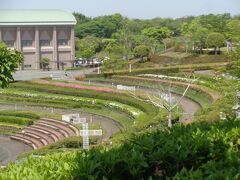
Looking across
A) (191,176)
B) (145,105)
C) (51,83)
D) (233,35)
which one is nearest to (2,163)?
(145,105)

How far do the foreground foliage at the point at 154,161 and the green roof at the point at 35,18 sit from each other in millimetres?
64855

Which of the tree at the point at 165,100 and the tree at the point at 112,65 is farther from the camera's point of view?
the tree at the point at 112,65

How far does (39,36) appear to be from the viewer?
70562 mm

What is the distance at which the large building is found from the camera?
69438 millimetres

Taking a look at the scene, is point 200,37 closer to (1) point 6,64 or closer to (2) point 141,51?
Result: (2) point 141,51

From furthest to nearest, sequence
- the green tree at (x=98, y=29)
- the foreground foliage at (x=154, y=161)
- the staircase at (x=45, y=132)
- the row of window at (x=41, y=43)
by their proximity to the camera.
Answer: the green tree at (x=98, y=29) → the row of window at (x=41, y=43) → the staircase at (x=45, y=132) → the foreground foliage at (x=154, y=161)

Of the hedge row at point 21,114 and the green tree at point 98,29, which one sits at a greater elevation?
the green tree at point 98,29

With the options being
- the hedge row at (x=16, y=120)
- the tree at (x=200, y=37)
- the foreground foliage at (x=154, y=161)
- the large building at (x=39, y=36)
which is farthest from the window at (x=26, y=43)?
the foreground foliage at (x=154, y=161)

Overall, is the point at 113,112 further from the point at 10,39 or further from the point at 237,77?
the point at 10,39

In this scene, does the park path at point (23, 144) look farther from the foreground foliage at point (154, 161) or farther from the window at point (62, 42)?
the window at point (62, 42)

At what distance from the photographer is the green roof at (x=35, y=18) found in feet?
229

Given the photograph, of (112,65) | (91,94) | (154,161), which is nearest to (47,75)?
(112,65)

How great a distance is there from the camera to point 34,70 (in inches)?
2672

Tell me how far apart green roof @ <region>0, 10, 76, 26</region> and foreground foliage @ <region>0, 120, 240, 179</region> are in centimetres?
→ 6485
